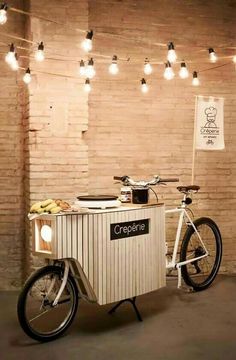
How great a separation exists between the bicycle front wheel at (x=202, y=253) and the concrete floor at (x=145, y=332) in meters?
0.30

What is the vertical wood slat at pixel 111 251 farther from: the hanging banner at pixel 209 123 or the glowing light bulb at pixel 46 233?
the hanging banner at pixel 209 123

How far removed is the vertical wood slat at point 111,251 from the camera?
419cm

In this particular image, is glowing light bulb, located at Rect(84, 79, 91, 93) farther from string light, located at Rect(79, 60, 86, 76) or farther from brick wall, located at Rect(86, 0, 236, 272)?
brick wall, located at Rect(86, 0, 236, 272)

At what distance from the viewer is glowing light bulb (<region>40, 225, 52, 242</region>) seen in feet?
13.7

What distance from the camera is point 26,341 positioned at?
164 inches

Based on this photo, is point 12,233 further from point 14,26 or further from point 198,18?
point 198,18

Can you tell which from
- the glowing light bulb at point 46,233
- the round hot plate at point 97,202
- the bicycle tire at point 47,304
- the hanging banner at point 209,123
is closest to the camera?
the bicycle tire at point 47,304

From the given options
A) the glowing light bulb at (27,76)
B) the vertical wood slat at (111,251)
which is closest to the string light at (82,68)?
the glowing light bulb at (27,76)

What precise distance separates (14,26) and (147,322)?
11.4 ft

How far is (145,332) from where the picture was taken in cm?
436

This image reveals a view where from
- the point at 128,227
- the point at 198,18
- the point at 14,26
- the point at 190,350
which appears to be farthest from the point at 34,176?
the point at 198,18

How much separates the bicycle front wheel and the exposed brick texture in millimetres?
208

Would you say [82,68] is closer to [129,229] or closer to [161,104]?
[161,104]

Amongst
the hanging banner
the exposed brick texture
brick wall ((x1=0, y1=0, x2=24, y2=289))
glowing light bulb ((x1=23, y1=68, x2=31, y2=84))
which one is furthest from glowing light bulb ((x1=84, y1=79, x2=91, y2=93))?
the hanging banner
